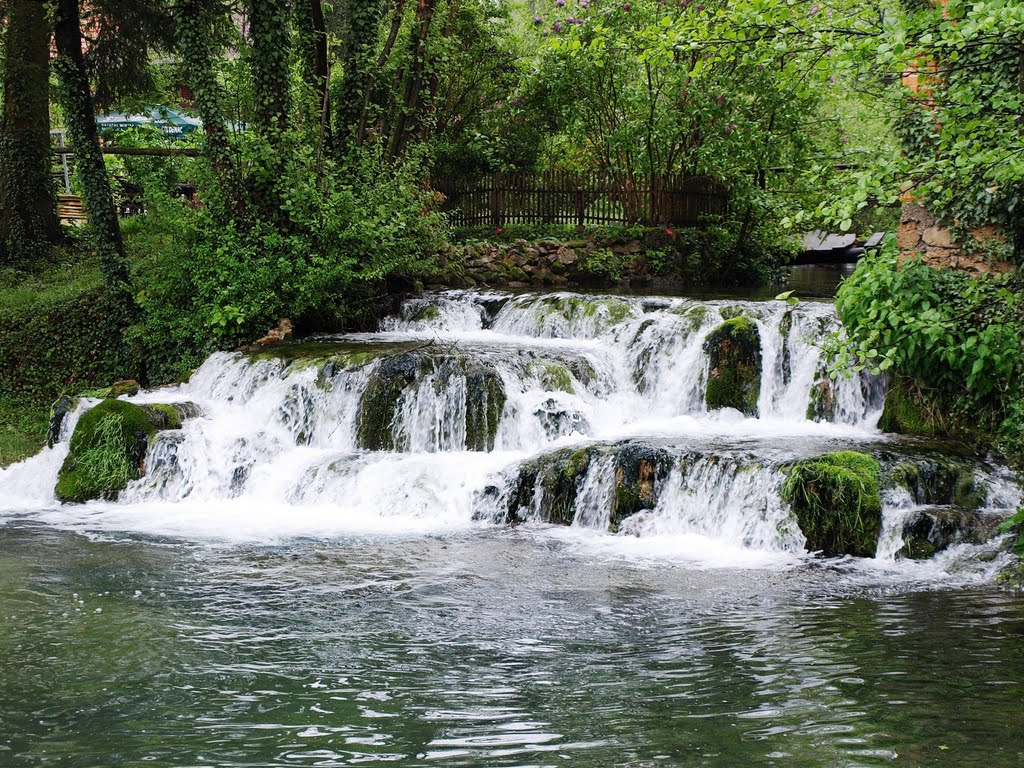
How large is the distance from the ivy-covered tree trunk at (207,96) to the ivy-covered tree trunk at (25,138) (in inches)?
217

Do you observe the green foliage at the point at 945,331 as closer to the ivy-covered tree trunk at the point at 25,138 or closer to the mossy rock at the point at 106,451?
the mossy rock at the point at 106,451

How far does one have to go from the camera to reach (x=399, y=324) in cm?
1538

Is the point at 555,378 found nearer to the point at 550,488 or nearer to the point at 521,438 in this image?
the point at 521,438

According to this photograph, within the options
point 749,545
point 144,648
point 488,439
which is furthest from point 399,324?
point 144,648

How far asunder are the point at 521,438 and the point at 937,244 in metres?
4.87

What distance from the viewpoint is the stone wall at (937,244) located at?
403 inches

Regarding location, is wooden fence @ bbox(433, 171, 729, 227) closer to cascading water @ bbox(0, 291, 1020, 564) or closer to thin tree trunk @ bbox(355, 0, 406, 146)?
thin tree trunk @ bbox(355, 0, 406, 146)

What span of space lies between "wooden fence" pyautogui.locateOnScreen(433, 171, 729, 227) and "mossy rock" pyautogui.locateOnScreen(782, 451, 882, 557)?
38.1 feet

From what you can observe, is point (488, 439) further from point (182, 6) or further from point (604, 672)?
point (182, 6)

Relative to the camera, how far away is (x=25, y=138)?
18.2 metres

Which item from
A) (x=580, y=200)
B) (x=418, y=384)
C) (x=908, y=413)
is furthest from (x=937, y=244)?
(x=580, y=200)

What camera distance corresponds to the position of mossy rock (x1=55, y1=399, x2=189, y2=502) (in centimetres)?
1094

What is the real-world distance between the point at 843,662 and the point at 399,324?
1063 centimetres

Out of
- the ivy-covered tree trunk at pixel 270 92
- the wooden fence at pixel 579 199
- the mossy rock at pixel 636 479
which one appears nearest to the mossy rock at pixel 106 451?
the ivy-covered tree trunk at pixel 270 92
